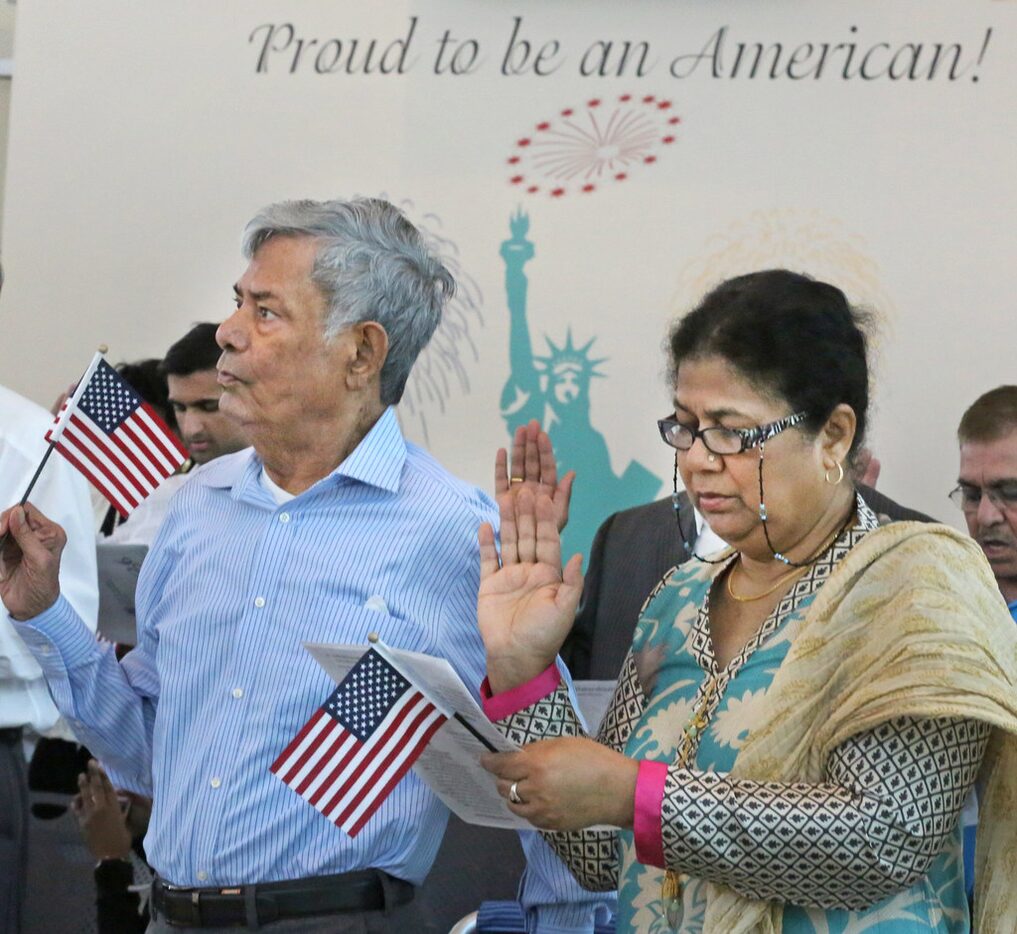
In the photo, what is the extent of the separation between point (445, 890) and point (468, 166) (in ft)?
7.46

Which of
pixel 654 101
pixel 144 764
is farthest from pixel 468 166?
pixel 144 764

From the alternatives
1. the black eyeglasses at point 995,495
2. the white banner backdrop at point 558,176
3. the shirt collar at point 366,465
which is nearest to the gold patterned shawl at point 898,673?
the shirt collar at point 366,465

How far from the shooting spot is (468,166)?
4648mm

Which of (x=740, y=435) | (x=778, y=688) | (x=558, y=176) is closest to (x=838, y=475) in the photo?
(x=740, y=435)

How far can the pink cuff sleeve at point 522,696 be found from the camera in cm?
197

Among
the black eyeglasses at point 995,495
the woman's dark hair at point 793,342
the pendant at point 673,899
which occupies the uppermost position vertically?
the black eyeglasses at point 995,495

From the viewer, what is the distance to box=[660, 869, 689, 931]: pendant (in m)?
1.87

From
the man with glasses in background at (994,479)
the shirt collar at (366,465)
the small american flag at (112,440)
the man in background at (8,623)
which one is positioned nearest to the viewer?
the shirt collar at (366,465)

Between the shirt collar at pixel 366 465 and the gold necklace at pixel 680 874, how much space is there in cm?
63

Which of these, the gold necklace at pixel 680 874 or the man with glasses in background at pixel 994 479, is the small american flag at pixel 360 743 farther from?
the man with glasses in background at pixel 994 479

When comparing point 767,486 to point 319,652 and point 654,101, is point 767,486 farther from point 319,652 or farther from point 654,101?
point 654,101

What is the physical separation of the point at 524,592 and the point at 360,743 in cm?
29

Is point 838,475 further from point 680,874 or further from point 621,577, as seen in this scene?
point 621,577

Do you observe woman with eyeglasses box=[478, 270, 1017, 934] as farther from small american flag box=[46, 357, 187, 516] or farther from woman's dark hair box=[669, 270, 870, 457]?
small american flag box=[46, 357, 187, 516]
